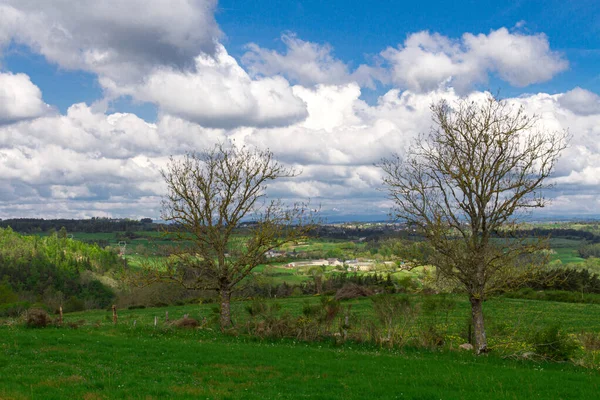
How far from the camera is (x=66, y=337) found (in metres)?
23.5

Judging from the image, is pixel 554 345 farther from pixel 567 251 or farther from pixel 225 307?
pixel 567 251

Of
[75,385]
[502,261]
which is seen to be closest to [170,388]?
[75,385]

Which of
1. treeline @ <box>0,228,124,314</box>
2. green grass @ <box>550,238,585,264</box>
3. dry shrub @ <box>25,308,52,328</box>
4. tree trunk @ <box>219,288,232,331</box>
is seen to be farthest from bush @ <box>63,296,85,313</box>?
green grass @ <box>550,238,585,264</box>

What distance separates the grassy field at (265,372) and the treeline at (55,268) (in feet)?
317

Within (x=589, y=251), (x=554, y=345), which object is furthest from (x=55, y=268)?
(x=589, y=251)

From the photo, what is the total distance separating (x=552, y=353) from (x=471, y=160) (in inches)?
370

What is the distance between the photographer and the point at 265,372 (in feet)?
54.6

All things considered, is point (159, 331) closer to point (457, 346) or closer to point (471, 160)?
point (457, 346)

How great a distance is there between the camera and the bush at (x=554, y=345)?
2138cm

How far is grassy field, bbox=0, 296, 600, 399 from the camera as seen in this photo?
13070 millimetres

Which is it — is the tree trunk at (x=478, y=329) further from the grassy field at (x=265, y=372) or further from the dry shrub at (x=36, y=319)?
the dry shrub at (x=36, y=319)

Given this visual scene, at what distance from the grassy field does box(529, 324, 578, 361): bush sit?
1.03 m

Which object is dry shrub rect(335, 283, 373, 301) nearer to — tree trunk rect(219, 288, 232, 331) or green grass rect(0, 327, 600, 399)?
tree trunk rect(219, 288, 232, 331)

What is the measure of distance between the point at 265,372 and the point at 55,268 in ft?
527
